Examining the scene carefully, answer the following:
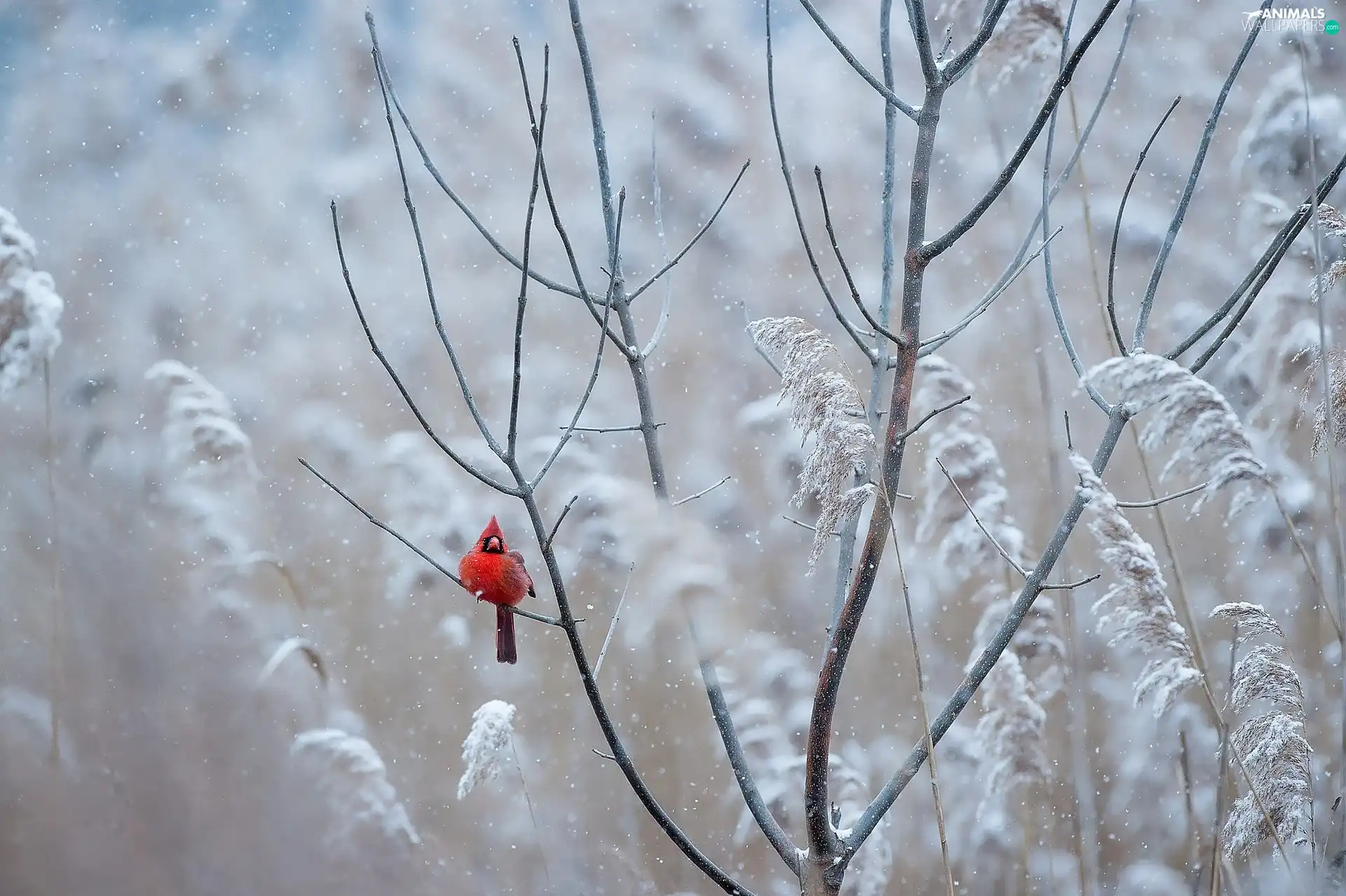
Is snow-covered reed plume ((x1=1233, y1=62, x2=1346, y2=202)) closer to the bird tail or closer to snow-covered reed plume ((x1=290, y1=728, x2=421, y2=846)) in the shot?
the bird tail

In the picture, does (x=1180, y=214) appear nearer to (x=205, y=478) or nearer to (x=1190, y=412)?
(x=1190, y=412)

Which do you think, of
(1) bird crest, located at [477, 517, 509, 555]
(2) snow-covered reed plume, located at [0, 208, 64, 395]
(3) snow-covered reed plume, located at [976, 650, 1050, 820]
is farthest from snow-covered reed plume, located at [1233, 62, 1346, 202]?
(2) snow-covered reed plume, located at [0, 208, 64, 395]

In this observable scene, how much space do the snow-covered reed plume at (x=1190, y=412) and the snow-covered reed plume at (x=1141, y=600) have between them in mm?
60

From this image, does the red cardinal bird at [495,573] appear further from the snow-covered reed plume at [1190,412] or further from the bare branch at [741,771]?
the snow-covered reed plume at [1190,412]

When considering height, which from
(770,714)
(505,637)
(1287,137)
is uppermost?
(1287,137)

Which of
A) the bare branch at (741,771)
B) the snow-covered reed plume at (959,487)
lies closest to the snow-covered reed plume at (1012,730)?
the snow-covered reed plume at (959,487)

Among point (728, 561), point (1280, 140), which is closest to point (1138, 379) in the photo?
point (728, 561)

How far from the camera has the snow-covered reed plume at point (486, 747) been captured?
934mm

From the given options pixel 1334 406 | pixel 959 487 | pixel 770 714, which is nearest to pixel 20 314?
pixel 770 714

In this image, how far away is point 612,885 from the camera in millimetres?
1516

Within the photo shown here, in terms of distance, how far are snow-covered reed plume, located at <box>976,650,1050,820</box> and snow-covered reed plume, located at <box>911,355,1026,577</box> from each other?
0.50 ft

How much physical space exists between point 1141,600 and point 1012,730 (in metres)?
0.42

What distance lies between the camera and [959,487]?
1.23 meters

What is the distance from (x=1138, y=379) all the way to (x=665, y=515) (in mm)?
379
